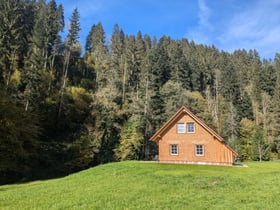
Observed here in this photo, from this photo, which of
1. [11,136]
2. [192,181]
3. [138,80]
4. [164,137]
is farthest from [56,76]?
[192,181]

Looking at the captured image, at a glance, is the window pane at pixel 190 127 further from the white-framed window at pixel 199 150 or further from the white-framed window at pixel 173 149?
the white-framed window at pixel 173 149

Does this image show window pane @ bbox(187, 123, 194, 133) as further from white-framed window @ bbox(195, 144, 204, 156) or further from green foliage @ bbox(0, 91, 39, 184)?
green foliage @ bbox(0, 91, 39, 184)

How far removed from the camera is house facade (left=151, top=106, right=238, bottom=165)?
30734mm

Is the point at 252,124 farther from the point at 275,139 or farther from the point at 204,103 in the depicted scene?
the point at 204,103

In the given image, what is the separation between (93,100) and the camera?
51.5 m

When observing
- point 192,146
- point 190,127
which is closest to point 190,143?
point 192,146

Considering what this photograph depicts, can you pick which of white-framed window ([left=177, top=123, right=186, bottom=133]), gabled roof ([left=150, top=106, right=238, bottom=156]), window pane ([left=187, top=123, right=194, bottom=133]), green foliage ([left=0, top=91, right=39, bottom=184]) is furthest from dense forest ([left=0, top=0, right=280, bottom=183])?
window pane ([left=187, top=123, right=194, bottom=133])

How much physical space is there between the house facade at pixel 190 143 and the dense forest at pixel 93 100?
12690 millimetres

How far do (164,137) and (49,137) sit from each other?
75.4 feet

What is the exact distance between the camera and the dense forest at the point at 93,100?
38125mm

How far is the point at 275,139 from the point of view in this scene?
194 ft

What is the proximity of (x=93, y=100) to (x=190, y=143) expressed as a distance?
25459 mm

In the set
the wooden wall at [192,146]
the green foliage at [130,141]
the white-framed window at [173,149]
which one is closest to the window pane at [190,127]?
the wooden wall at [192,146]

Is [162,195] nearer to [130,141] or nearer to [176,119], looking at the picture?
[176,119]
